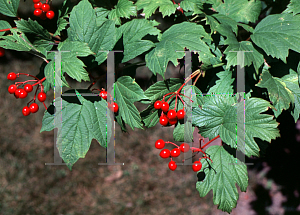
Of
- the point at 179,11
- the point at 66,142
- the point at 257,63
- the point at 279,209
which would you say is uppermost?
the point at 179,11

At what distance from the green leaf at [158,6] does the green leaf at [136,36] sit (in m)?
0.09

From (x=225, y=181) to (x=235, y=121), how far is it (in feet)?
0.88

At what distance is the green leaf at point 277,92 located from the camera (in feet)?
3.83

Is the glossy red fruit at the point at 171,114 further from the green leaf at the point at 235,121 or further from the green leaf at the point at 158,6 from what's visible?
the green leaf at the point at 158,6

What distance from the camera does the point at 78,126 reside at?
112cm

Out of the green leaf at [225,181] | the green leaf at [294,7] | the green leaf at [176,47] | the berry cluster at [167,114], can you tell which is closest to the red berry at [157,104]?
the berry cluster at [167,114]

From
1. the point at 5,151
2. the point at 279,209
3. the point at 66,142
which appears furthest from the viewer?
the point at 5,151

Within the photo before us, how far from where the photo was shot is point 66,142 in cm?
110

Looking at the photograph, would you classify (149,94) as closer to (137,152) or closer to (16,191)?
(137,152)

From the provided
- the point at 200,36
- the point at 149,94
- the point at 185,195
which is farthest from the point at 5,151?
the point at 200,36

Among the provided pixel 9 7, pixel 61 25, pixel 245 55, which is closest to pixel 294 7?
pixel 245 55

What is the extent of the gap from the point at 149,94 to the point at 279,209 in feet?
7.43

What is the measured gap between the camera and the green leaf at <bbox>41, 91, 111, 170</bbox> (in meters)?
1.10

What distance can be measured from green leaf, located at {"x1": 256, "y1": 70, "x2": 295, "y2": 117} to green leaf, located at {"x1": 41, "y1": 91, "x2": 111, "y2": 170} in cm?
68
